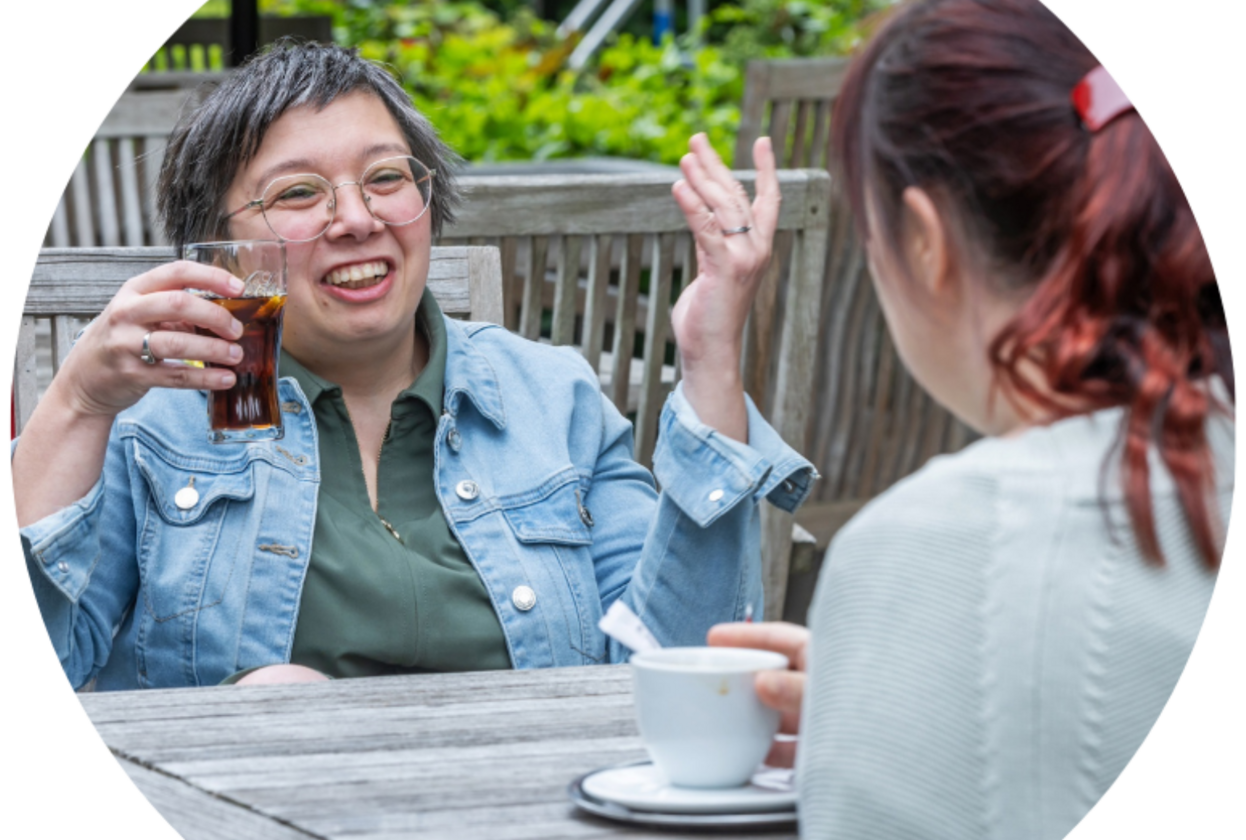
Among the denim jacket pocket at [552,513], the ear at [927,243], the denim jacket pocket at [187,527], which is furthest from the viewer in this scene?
the denim jacket pocket at [552,513]

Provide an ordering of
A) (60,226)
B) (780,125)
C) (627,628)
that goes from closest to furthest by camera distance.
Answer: (627,628) < (780,125) < (60,226)

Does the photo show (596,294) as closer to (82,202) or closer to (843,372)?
(843,372)

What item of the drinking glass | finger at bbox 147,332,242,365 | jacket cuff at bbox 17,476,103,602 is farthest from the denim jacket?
finger at bbox 147,332,242,365

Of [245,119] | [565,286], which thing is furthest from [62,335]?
[565,286]

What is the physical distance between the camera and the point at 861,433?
385 centimetres

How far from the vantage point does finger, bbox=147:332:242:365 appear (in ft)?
5.86

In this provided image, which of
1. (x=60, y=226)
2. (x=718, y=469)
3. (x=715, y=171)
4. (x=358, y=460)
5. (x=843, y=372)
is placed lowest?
(x=843, y=372)

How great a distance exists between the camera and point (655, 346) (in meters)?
2.99

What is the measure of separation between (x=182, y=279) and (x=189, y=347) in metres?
0.08

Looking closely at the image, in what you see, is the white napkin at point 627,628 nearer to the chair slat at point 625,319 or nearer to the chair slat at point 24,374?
the chair slat at point 24,374

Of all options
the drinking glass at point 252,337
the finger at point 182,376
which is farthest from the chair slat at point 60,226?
the finger at point 182,376

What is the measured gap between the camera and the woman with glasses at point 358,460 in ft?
6.14

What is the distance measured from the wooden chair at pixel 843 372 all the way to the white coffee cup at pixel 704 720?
247 cm

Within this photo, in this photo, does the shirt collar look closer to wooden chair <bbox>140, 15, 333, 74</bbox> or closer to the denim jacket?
the denim jacket
